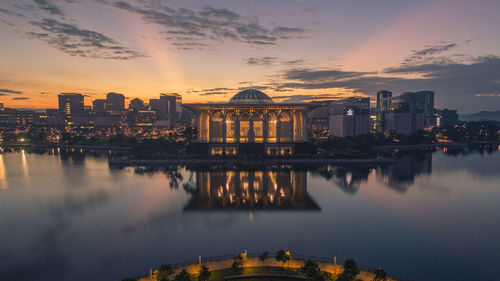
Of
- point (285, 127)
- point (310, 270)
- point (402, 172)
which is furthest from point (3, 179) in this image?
point (402, 172)

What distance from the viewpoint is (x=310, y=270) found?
17016 mm

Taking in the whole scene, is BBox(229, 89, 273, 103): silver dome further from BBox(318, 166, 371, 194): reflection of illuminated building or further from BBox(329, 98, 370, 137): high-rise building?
BBox(329, 98, 370, 137): high-rise building

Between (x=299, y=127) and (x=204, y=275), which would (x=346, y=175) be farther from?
(x=204, y=275)

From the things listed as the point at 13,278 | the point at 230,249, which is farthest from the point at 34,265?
the point at 230,249

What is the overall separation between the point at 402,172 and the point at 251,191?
122 feet

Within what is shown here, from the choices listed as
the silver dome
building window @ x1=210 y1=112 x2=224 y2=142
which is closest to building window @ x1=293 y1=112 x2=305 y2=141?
the silver dome

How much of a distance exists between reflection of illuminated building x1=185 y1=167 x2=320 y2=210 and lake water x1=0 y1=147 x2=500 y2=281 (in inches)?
7.3

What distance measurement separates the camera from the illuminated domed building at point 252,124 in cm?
7806

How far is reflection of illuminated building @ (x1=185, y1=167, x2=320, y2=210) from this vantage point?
Result: 3444cm

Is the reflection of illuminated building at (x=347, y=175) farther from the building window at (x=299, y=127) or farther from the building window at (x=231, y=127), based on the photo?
the building window at (x=231, y=127)

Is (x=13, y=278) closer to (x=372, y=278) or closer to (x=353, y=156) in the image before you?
(x=372, y=278)

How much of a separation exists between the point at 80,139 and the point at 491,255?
458 ft

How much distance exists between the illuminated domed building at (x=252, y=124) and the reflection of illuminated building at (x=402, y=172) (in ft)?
86.2

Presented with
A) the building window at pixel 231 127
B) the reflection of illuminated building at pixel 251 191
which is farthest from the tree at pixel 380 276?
the building window at pixel 231 127
